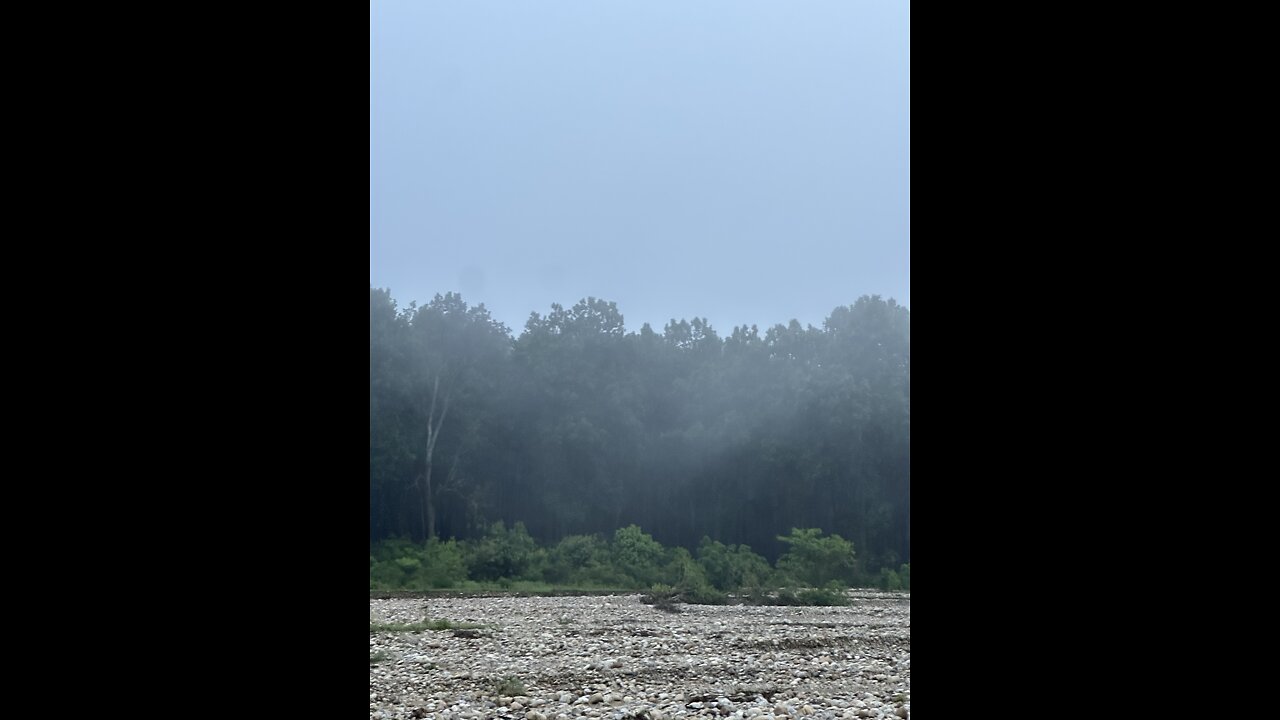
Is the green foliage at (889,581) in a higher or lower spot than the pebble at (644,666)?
lower

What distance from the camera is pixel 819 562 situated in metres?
15.2

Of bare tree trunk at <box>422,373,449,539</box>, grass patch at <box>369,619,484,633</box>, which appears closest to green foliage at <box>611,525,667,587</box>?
bare tree trunk at <box>422,373,449,539</box>

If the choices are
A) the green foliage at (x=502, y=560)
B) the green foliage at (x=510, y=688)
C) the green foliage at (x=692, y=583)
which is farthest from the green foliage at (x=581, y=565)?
the green foliage at (x=510, y=688)

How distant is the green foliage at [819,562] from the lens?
1505cm

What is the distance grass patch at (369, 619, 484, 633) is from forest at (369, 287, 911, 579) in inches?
289

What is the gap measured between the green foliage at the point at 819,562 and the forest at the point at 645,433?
7.39ft

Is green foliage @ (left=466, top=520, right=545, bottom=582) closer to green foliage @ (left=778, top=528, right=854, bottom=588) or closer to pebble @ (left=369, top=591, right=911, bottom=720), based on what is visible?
pebble @ (left=369, top=591, right=911, bottom=720)

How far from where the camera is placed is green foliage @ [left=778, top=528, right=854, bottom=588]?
15047mm

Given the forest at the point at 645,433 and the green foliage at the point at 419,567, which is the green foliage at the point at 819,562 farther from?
the green foliage at the point at 419,567

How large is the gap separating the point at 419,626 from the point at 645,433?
10.8 m

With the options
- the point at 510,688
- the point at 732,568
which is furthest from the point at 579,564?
the point at 510,688
